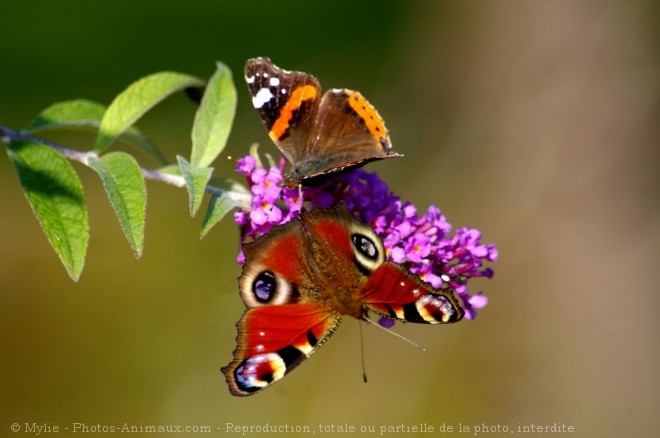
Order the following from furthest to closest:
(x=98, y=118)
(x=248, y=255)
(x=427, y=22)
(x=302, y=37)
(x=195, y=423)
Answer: (x=427, y=22), (x=302, y=37), (x=195, y=423), (x=98, y=118), (x=248, y=255)

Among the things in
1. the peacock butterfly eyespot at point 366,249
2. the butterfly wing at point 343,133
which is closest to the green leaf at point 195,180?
the butterfly wing at point 343,133

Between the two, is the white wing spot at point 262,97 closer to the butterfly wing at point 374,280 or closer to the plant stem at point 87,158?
the plant stem at point 87,158

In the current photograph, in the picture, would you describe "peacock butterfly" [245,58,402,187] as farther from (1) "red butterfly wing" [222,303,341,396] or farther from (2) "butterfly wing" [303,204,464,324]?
(1) "red butterfly wing" [222,303,341,396]

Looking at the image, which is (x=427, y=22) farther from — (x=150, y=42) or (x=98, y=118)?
(x=98, y=118)

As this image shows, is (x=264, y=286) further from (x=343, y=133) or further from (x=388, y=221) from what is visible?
(x=343, y=133)

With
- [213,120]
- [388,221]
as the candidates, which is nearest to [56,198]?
[213,120]

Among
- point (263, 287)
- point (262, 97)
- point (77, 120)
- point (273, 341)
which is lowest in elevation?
point (273, 341)

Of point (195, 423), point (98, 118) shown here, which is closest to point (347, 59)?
point (195, 423)
